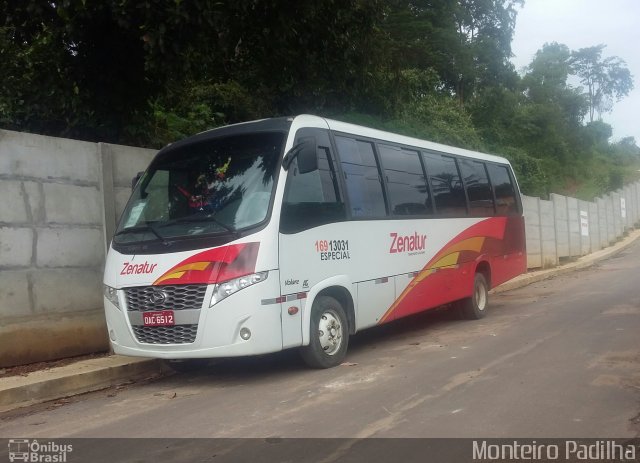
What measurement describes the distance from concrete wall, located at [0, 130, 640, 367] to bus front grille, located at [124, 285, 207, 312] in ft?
5.27

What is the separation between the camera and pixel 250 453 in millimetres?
4922

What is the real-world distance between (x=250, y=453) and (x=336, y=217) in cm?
373

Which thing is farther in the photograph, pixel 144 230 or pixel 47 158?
pixel 47 158

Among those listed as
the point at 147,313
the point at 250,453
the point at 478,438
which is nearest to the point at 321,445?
→ the point at 250,453

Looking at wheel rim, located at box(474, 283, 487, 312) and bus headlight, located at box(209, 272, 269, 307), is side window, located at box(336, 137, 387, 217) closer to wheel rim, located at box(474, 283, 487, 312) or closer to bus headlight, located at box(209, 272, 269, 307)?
bus headlight, located at box(209, 272, 269, 307)

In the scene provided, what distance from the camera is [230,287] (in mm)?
6812

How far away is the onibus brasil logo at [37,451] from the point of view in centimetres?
506

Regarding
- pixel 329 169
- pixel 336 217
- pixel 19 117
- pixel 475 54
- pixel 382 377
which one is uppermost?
pixel 475 54

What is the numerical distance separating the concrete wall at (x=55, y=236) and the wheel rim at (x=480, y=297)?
6.23 m

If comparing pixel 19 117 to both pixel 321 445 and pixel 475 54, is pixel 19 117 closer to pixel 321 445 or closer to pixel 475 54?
pixel 321 445

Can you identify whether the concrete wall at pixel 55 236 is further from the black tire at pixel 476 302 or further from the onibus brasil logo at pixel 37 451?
the black tire at pixel 476 302

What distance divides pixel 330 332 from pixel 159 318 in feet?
6.75

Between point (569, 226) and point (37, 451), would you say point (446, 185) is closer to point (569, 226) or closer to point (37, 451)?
point (37, 451)

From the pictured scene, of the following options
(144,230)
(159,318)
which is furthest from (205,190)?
(159,318)
